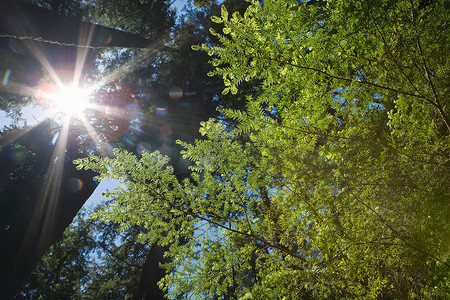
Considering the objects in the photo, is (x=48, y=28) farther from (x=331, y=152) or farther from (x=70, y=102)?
(x=331, y=152)

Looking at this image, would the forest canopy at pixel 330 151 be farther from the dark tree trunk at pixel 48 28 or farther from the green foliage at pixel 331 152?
the dark tree trunk at pixel 48 28

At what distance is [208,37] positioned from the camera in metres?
10.3

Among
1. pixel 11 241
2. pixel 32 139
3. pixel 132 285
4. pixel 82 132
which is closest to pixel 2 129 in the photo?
pixel 32 139

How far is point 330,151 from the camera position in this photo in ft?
7.61

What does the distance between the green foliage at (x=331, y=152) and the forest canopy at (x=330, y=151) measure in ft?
0.05

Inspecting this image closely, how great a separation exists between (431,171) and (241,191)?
213 cm

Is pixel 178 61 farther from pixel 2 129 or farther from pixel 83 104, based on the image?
pixel 2 129

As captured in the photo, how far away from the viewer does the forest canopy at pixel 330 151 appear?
210 centimetres

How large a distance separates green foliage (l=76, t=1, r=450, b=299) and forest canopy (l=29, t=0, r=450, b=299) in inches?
0.6

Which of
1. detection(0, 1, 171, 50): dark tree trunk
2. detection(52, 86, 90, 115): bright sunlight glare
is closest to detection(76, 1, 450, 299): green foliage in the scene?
detection(0, 1, 171, 50): dark tree trunk

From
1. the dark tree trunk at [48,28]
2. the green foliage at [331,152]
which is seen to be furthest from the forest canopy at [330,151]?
the dark tree trunk at [48,28]

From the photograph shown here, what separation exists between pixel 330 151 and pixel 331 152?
2 cm

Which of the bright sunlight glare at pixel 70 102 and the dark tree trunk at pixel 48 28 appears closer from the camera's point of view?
the dark tree trunk at pixel 48 28

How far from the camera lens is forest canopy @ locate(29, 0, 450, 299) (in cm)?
210
